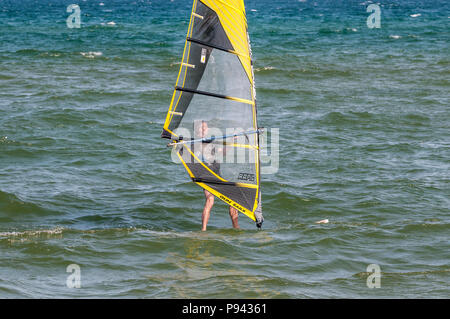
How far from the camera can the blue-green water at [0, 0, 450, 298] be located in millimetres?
11555

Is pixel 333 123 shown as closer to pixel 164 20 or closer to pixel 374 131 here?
pixel 374 131

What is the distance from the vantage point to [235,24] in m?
12.1

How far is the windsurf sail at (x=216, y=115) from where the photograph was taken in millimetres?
12383

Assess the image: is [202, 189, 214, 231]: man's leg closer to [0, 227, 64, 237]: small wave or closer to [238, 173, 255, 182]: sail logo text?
[238, 173, 255, 182]: sail logo text

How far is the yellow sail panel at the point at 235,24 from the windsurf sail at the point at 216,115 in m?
0.02

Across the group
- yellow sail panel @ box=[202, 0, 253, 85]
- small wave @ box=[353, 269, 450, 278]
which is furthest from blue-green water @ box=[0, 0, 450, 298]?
yellow sail panel @ box=[202, 0, 253, 85]

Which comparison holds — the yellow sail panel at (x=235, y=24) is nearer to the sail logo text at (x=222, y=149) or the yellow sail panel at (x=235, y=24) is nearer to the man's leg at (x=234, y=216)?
the sail logo text at (x=222, y=149)

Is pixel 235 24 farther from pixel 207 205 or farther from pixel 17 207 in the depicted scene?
pixel 17 207

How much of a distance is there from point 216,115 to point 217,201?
383cm

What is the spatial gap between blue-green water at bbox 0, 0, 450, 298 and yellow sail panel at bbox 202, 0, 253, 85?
3.44m

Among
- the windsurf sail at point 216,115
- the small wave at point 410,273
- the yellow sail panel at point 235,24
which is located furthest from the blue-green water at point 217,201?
the yellow sail panel at point 235,24

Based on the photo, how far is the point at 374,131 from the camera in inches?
878
